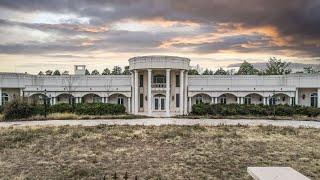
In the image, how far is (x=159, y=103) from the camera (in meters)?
46.1

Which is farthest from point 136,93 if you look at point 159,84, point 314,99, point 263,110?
point 314,99

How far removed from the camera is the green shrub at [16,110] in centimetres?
2812

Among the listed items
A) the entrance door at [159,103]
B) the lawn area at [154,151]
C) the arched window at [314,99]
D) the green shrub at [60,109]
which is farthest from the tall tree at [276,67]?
the lawn area at [154,151]

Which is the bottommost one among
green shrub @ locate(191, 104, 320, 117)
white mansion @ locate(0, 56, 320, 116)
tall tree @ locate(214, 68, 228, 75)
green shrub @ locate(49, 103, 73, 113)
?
green shrub @ locate(191, 104, 320, 117)

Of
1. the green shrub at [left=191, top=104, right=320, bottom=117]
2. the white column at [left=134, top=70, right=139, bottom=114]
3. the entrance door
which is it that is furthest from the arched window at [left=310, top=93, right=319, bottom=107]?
the white column at [left=134, top=70, right=139, bottom=114]

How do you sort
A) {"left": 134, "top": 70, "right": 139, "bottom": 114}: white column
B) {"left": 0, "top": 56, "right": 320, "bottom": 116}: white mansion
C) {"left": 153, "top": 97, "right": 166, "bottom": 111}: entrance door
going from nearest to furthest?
{"left": 0, "top": 56, "right": 320, "bottom": 116}: white mansion, {"left": 134, "top": 70, "right": 139, "bottom": 114}: white column, {"left": 153, "top": 97, "right": 166, "bottom": 111}: entrance door

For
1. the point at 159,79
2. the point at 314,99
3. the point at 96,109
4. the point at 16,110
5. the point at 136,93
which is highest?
the point at 159,79

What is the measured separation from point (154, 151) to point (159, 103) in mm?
31594

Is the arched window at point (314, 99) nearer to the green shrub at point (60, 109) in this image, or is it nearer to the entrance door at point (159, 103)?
the entrance door at point (159, 103)

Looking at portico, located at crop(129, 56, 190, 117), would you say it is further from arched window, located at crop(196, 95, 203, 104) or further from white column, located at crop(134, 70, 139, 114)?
arched window, located at crop(196, 95, 203, 104)

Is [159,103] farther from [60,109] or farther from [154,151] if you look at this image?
[154,151]

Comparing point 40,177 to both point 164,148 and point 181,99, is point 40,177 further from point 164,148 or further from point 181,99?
point 181,99

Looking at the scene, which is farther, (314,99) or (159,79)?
(314,99)

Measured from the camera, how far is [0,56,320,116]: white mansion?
4475 cm
